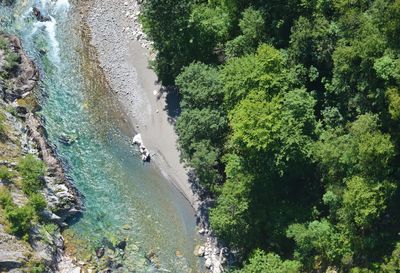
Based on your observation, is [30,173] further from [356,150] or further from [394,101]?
[394,101]

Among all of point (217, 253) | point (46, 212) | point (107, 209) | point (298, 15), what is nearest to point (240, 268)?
point (217, 253)

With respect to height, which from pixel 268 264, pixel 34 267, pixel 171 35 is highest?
pixel 171 35

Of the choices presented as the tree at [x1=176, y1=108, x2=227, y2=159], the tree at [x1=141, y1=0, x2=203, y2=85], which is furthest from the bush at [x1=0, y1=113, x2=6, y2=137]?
the tree at [x1=176, y1=108, x2=227, y2=159]

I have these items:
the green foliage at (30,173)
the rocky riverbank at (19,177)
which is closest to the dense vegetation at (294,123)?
the rocky riverbank at (19,177)

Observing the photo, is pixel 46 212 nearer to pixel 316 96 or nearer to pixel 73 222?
pixel 73 222

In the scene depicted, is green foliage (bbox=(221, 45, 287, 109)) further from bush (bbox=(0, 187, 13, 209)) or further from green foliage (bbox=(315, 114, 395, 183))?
bush (bbox=(0, 187, 13, 209))

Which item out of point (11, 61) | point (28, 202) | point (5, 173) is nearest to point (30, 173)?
point (5, 173)
